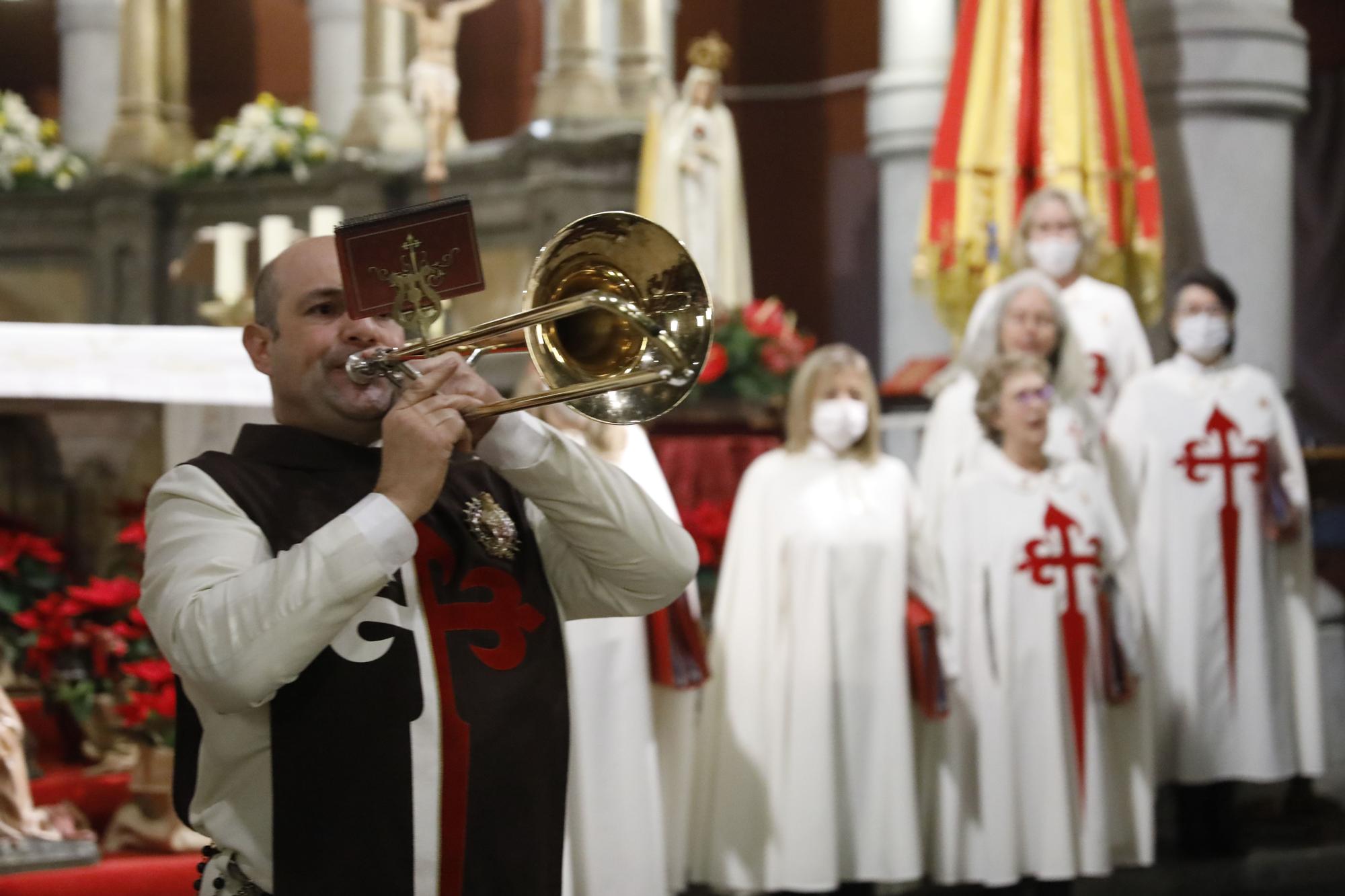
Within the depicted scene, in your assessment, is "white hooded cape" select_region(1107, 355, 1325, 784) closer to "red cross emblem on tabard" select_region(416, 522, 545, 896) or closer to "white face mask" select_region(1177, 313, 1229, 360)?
"white face mask" select_region(1177, 313, 1229, 360)

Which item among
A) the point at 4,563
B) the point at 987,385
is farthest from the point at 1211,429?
the point at 4,563

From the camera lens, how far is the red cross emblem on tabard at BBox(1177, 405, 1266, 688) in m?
5.82

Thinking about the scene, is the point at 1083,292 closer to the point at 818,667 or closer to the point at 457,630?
the point at 818,667

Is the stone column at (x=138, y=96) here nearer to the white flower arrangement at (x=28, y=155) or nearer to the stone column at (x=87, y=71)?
the stone column at (x=87, y=71)

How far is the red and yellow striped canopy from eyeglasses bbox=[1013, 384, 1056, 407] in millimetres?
1581

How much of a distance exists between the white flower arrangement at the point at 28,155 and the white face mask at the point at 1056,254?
5.42m

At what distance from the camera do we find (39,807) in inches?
171

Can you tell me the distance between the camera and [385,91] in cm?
927

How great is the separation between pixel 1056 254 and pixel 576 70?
324 cm

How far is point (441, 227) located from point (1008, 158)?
502 cm

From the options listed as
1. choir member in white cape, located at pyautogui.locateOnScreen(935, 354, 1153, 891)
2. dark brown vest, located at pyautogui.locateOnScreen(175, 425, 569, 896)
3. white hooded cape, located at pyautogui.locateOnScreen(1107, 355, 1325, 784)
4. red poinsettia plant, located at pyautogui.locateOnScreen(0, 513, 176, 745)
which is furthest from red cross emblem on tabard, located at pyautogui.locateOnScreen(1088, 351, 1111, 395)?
dark brown vest, located at pyautogui.locateOnScreen(175, 425, 569, 896)

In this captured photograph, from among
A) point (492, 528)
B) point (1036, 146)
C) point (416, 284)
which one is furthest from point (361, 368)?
point (1036, 146)

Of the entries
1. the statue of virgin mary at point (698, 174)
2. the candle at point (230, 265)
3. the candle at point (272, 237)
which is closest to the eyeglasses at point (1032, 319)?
the statue of virgin mary at point (698, 174)

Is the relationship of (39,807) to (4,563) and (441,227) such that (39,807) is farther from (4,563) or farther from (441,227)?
(441,227)
